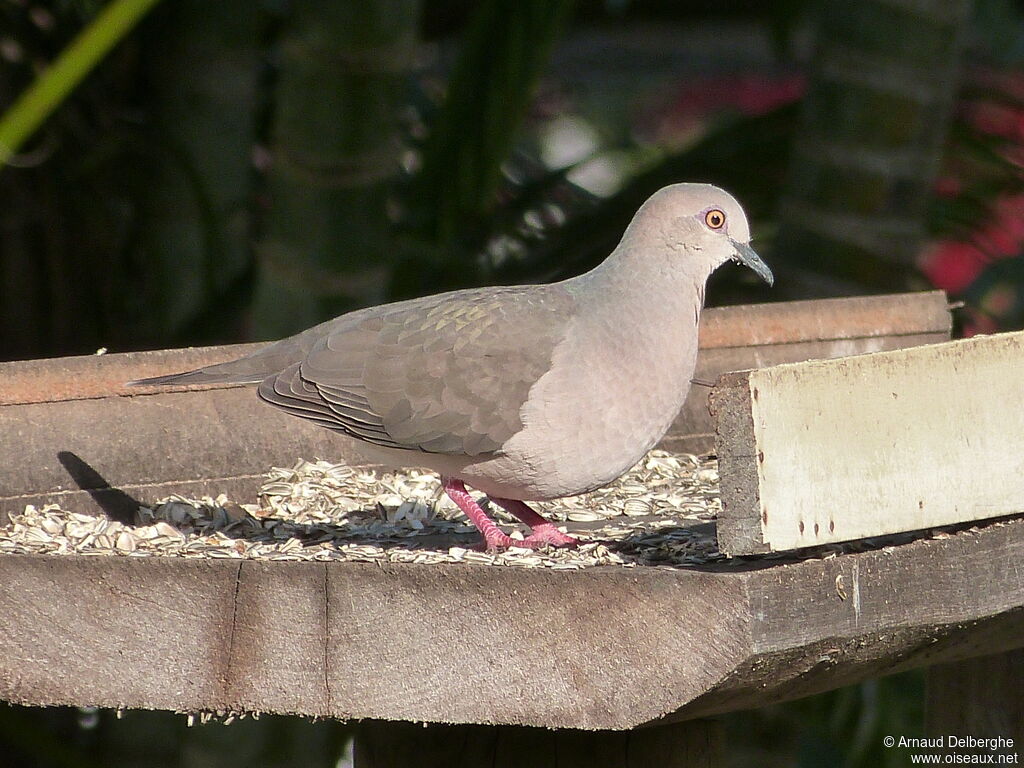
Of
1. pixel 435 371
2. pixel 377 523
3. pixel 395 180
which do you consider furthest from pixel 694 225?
pixel 395 180

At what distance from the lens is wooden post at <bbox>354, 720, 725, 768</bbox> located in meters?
2.41

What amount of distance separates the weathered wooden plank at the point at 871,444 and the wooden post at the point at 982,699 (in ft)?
4.12

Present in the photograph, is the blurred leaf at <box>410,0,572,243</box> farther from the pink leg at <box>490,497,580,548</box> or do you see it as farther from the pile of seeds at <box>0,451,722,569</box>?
the pink leg at <box>490,497,580,548</box>

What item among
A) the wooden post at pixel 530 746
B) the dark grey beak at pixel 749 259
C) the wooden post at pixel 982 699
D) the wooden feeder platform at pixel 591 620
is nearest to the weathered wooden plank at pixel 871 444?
the wooden feeder platform at pixel 591 620

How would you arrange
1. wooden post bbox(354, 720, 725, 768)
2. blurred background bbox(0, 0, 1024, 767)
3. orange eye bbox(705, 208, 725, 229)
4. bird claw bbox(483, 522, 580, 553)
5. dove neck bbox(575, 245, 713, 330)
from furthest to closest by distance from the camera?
blurred background bbox(0, 0, 1024, 767) → orange eye bbox(705, 208, 725, 229) → dove neck bbox(575, 245, 713, 330) → bird claw bbox(483, 522, 580, 553) → wooden post bbox(354, 720, 725, 768)

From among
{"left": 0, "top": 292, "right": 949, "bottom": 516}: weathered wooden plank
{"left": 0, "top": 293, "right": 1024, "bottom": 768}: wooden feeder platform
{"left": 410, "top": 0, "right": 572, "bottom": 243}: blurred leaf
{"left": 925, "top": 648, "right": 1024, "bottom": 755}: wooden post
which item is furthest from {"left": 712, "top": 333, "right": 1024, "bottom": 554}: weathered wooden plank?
{"left": 410, "top": 0, "right": 572, "bottom": 243}: blurred leaf

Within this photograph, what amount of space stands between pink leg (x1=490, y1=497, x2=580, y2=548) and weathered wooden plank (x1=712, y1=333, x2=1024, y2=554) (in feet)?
2.41

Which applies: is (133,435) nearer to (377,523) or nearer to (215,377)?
Answer: (215,377)

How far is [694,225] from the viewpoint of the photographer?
3.06m

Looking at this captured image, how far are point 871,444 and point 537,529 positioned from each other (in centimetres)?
97

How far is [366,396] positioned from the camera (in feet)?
9.80

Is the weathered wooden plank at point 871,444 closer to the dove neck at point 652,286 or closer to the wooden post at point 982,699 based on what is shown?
the dove neck at point 652,286

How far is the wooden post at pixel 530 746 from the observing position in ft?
7.91

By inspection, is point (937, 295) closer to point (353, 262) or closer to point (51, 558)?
point (353, 262)
